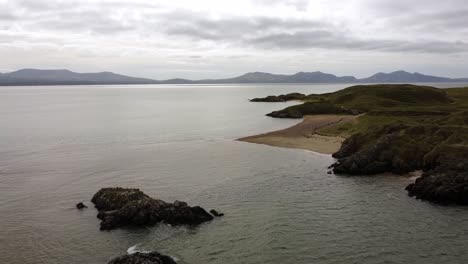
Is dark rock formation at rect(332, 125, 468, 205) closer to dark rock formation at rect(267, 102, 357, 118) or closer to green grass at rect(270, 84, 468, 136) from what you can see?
green grass at rect(270, 84, 468, 136)

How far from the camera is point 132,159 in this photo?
65562mm

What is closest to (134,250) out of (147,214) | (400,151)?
(147,214)

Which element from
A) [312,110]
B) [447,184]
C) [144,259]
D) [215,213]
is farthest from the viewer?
[312,110]

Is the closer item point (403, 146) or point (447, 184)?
point (447, 184)

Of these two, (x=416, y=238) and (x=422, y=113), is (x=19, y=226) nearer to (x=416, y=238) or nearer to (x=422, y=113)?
(x=416, y=238)

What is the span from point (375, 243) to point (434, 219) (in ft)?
25.6

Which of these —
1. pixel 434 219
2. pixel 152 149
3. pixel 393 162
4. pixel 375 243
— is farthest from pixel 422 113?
pixel 375 243

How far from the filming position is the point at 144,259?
26016 millimetres

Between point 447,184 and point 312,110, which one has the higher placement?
point 312,110

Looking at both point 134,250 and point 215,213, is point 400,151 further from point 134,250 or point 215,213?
point 134,250

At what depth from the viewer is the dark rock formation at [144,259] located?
25.9m

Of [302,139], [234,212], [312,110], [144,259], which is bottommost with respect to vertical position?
[234,212]

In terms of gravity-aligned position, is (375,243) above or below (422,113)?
below

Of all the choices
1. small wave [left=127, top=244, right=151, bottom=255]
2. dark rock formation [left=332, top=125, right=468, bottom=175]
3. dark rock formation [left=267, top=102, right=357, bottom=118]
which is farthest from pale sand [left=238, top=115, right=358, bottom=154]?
small wave [left=127, top=244, right=151, bottom=255]
